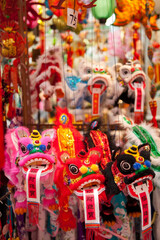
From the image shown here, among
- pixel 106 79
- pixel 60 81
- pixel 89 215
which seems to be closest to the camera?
pixel 89 215

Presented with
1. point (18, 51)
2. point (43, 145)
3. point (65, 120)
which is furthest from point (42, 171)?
point (18, 51)

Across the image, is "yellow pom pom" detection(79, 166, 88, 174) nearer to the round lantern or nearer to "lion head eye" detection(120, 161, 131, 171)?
"lion head eye" detection(120, 161, 131, 171)

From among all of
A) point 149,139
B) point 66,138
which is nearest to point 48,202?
point 66,138

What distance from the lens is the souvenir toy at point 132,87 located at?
1.95 meters

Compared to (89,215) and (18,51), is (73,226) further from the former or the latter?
(18,51)

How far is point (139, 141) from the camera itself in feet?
5.36

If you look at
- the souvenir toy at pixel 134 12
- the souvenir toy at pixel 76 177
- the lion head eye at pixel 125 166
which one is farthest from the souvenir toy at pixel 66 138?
the souvenir toy at pixel 134 12

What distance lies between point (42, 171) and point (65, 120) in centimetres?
41

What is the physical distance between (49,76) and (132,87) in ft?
2.19

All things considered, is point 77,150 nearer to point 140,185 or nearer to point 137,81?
point 140,185

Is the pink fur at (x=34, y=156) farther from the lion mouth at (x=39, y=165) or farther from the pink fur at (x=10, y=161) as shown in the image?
the pink fur at (x=10, y=161)

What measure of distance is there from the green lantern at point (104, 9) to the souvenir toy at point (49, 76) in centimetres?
57

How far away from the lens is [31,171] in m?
1.41

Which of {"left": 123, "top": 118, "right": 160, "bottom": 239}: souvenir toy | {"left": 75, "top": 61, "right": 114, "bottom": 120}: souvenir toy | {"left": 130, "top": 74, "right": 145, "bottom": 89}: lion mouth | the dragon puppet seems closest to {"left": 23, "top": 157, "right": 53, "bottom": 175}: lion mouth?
the dragon puppet
